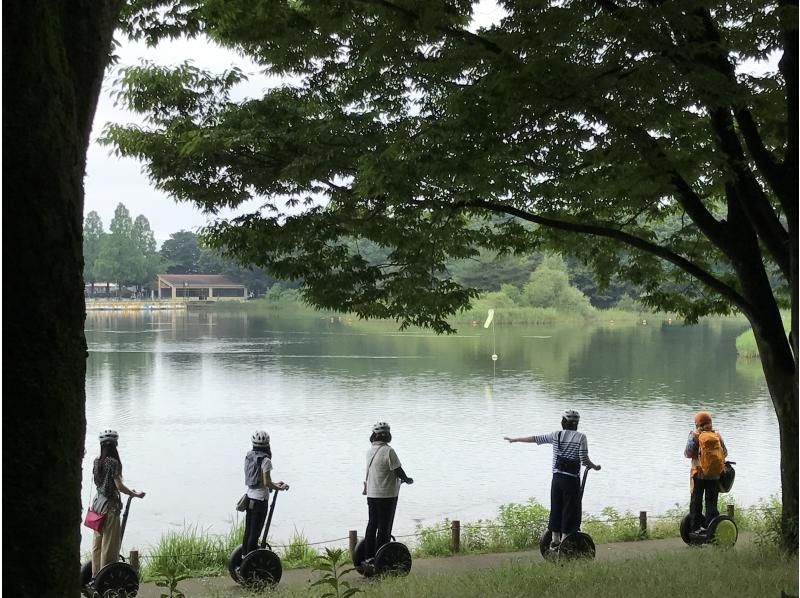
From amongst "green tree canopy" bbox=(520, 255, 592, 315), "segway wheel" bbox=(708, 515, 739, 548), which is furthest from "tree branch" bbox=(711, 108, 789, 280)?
"green tree canopy" bbox=(520, 255, 592, 315)

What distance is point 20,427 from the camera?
2777mm

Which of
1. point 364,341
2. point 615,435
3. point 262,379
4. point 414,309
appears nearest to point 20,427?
point 414,309

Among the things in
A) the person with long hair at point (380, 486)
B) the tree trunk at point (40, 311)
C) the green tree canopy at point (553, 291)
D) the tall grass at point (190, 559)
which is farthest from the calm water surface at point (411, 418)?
the green tree canopy at point (553, 291)

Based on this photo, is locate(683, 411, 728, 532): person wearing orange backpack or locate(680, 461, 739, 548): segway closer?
locate(683, 411, 728, 532): person wearing orange backpack

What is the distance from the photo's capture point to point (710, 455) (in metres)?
8.93

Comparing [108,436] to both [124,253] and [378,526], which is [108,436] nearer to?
[378,526]

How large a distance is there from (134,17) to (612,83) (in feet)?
A: 13.1

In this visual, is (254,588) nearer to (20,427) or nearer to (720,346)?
(20,427)

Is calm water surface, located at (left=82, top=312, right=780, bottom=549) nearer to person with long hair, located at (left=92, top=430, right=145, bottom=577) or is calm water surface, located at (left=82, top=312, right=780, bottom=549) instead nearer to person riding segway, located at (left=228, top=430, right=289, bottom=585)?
person riding segway, located at (left=228, top=430, right=289, bottom=585)

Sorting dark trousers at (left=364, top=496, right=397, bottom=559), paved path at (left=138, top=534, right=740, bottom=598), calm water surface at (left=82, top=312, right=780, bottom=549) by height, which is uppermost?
dark trousers at (left=364, top=496, right=397, bottom=559)

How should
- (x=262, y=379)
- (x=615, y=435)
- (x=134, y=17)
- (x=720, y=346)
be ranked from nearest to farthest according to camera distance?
(x=134, y=17) < (x=615, y=435) < (x=262, y=379) < (x=720, y=346)

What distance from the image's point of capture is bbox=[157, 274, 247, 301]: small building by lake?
9750cm

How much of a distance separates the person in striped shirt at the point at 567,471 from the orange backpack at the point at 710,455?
3.90 feet

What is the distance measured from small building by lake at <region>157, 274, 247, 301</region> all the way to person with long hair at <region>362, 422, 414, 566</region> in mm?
90176
